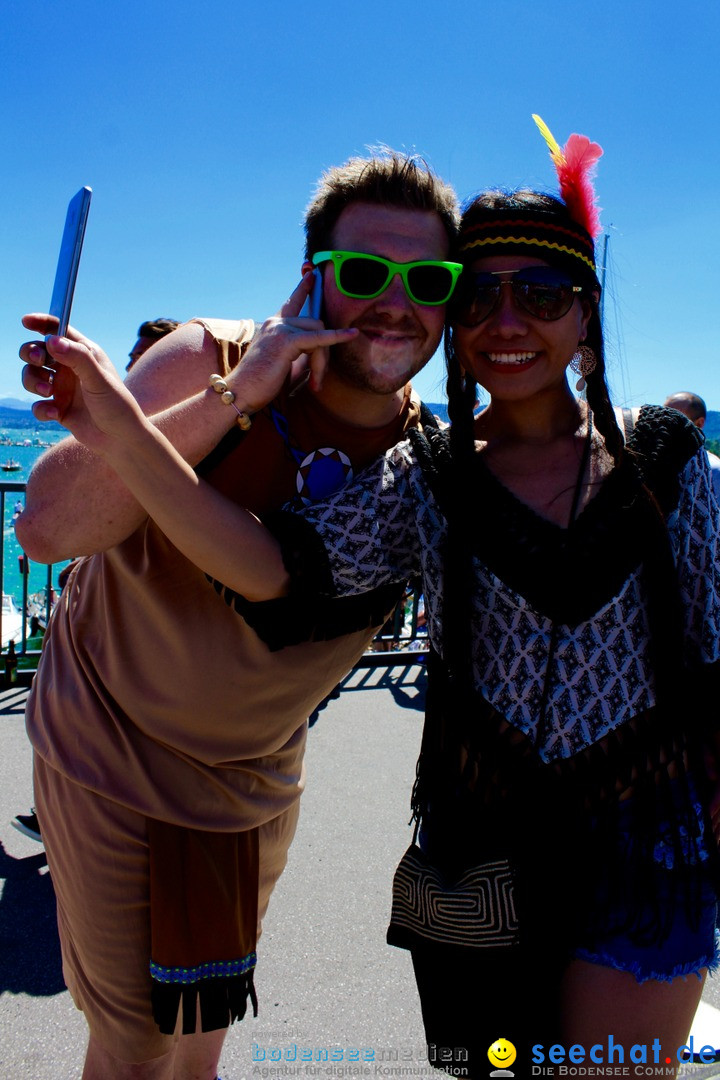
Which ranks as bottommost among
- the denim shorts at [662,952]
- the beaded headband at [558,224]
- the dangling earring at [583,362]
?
the denim shorts at [662,952]

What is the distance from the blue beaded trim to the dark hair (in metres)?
1.30

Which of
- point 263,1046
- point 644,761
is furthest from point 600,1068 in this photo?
point 263,1046

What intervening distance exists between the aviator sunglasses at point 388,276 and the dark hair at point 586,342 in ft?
0.30

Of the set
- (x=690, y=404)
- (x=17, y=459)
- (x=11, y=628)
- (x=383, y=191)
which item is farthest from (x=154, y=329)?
(x=17, y=459)

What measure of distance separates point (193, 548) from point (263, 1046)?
73.0 inches

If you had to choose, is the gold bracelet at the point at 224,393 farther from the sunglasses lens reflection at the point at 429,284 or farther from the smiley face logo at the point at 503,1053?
the smiley face logo at the point at 503,1053

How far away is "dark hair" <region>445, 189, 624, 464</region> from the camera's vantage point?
1671 mm

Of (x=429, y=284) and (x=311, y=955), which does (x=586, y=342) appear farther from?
(x=311, y=955)

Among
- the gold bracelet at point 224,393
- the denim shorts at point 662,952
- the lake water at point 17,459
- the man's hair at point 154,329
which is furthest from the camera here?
the lake water at point 17,459

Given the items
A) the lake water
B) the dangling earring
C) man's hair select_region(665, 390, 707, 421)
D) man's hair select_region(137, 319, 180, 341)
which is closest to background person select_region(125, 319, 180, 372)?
man's hair select_region(137, 319, 180, 341)

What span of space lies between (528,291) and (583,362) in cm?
25

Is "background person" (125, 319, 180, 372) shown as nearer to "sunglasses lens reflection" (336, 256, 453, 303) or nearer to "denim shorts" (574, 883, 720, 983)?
"sunglasses lens reflection" (336, 256, 453, 303)

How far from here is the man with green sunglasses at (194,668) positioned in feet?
5.71

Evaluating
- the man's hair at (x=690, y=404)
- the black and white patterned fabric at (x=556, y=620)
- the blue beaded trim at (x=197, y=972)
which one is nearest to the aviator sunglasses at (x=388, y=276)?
the black and white patterned fabric at (x=556, y=620)
